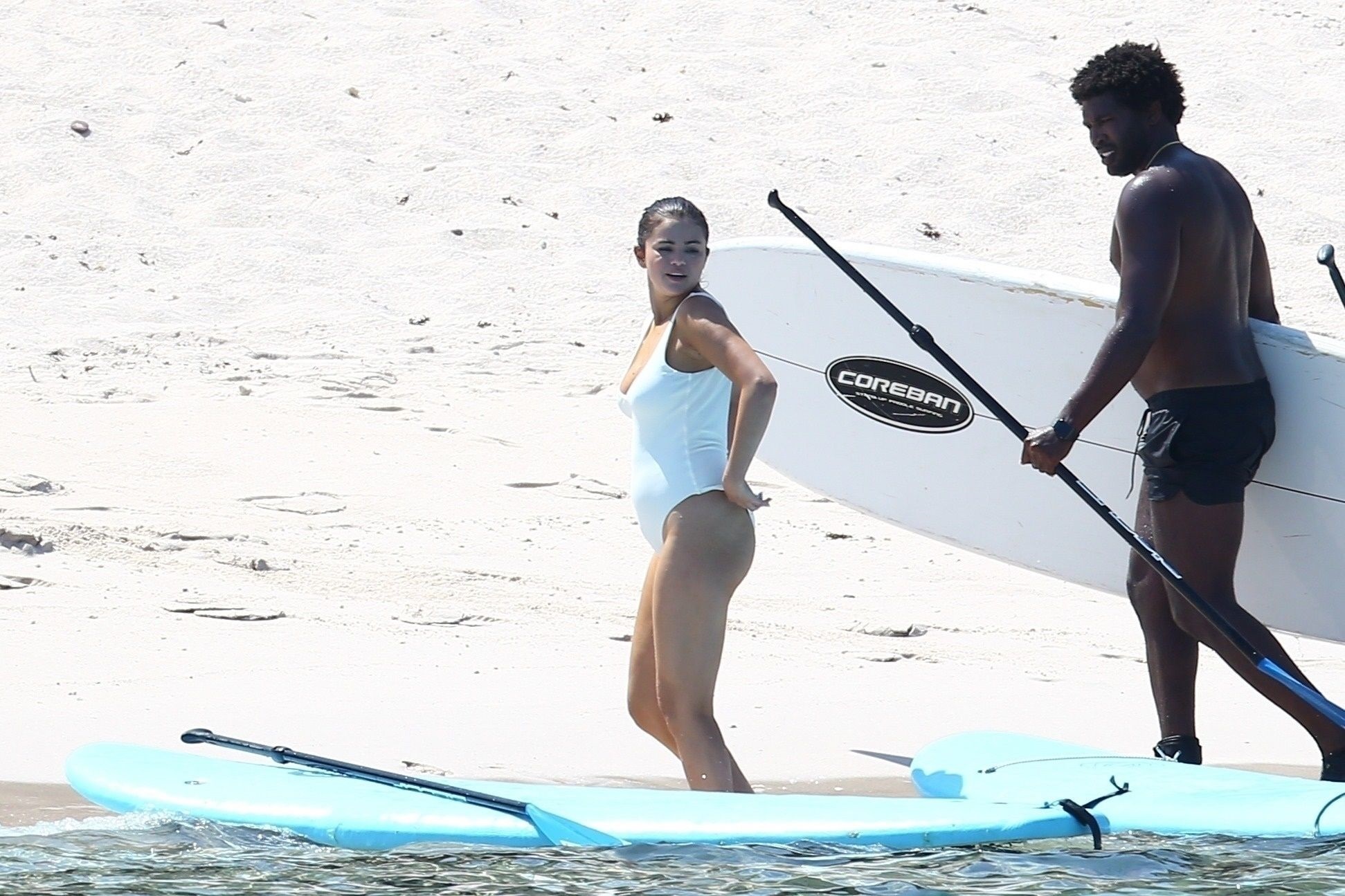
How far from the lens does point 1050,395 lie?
482 cm

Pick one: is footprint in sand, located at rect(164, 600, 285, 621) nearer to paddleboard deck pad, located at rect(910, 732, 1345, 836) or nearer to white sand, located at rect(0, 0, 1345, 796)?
white sand, located at rect(0, 0, 1345, 796)

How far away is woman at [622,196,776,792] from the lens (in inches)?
134

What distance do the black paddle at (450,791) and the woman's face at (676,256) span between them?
3.33ft

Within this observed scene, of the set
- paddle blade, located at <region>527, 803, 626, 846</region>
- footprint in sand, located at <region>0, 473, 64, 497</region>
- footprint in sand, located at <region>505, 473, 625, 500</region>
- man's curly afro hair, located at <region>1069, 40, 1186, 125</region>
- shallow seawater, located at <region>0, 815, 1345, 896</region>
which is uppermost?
man's curly afro hair, located at <region>1069, 40, 1186, 125</region>

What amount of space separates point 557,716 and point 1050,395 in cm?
153

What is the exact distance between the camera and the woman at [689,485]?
3400 mm

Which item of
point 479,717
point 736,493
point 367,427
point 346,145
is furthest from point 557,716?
point 346,145

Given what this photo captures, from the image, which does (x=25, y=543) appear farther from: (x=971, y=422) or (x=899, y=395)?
(x=971, y=422)

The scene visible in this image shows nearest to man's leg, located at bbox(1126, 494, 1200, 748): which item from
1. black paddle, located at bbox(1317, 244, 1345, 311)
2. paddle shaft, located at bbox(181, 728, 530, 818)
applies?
black paddle, located at bbox(1317, 244, 1345, 311)

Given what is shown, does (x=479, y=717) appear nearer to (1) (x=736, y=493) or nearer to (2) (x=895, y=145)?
(1) (x=736, y=493)

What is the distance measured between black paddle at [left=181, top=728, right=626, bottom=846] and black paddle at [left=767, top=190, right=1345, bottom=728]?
1.20 meters

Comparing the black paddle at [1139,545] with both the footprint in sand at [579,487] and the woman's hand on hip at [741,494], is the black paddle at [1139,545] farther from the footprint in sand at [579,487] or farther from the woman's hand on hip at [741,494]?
the footprint in sand at [579,487]

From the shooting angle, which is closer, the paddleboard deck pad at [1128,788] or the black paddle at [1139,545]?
the paddleboard deck pad at [1128,788]

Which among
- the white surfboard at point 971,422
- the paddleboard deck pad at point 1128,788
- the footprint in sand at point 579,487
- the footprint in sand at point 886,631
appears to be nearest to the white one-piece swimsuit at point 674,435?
the paddleboard deck pad at point 1128,788
